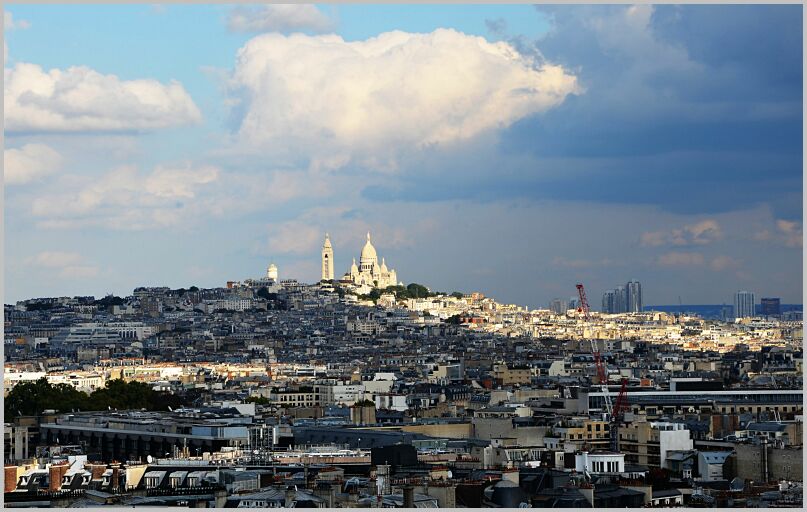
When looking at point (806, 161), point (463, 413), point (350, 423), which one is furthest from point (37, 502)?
point (463, 413)

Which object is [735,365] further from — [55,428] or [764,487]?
[764,487]

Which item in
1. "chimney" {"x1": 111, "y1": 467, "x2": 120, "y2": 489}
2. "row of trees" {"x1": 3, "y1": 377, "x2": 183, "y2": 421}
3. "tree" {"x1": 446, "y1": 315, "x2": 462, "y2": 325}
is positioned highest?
"tree" {"x1": 446, "y1": 315, "x2": 462, "y2": 325}

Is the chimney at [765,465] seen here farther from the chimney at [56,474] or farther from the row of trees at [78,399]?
the row of trees at [78,399]

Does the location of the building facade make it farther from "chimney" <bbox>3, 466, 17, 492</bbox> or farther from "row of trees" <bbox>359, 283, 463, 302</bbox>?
"chimney" <bbox>3, 466, 17, 492</bbox>

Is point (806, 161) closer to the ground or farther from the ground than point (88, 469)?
farther from the ground

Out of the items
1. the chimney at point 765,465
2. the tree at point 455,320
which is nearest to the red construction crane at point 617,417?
the chimney at point 765,465

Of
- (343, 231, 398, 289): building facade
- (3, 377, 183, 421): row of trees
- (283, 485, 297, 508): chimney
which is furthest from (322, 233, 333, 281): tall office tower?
(283, 485, 297, 508): chimney
